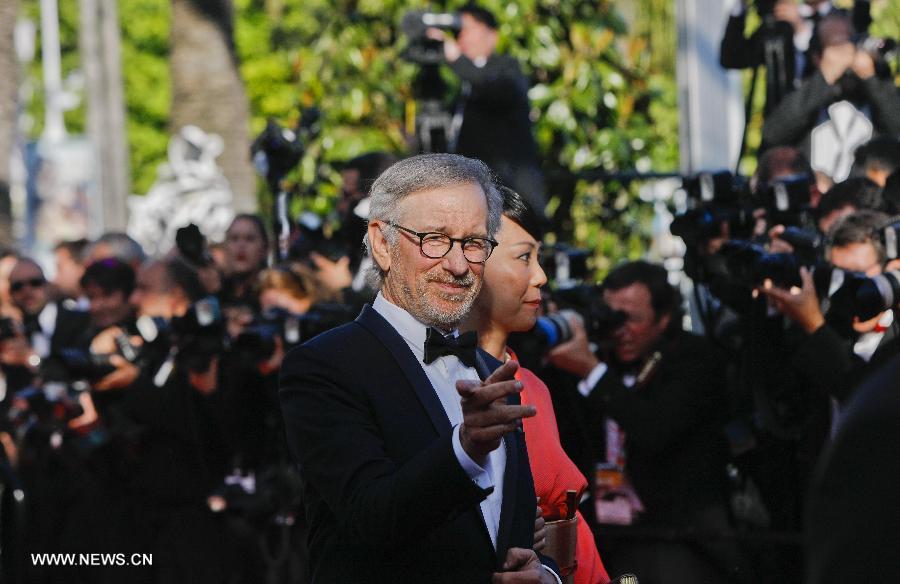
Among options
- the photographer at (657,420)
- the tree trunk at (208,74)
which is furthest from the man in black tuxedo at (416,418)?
the tree trunk at (208,74)

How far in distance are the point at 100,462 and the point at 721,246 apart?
3114 millimetres

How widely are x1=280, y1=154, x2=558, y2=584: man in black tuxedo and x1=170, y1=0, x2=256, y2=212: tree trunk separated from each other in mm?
11805

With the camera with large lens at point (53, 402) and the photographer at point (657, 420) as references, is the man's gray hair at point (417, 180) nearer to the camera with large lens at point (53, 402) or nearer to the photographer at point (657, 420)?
the photographer at point (657, 420)

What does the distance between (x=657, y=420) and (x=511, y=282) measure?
1.93 m

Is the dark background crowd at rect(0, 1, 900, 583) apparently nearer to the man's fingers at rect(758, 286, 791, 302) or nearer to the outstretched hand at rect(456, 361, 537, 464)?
the man's fingers at rect(758, 286, 791, 302)

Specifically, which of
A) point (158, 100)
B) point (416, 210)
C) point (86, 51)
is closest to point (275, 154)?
point (416, 210)

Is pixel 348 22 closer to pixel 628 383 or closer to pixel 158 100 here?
pixel 628 383

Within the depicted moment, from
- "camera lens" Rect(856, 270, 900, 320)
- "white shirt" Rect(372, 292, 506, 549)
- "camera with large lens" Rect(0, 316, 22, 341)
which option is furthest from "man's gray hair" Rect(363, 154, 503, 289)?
"camera with large lens" Rect(0, 316, 22, 341)

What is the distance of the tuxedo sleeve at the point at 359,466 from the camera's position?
118 inches

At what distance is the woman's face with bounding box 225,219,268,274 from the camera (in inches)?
326

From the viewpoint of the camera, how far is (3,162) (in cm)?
1396

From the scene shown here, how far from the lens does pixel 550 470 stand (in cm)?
379

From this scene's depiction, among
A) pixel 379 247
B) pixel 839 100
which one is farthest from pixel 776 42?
pixel 379 247

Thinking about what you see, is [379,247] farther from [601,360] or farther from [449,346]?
[601,360]
